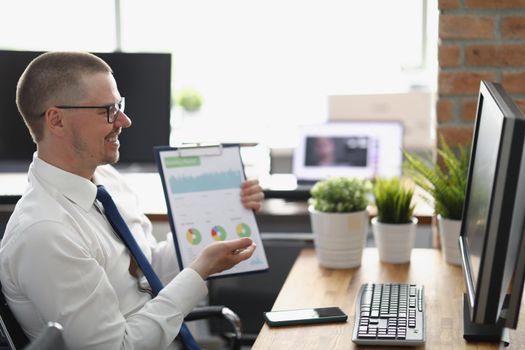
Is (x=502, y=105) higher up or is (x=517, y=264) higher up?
(x=502, y=105)

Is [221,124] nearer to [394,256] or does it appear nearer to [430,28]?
[430,28]

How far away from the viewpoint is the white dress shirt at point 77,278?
159 centimetres

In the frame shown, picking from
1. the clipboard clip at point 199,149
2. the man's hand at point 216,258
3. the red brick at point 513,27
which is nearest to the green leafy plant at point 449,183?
the red brick at point 513,27

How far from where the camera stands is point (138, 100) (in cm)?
254

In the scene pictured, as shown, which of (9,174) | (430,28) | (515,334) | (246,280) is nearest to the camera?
(515,334)

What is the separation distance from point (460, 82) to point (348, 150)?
2.37ft

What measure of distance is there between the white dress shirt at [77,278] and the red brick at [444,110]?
3.40 ft

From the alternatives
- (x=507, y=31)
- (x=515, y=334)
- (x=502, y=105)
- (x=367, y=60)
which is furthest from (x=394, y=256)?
(x=367, y=60)

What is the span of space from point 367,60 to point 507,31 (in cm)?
320

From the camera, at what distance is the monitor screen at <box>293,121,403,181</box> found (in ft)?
10.0

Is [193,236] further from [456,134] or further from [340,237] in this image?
[456,134]

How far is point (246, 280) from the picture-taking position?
2898 mm

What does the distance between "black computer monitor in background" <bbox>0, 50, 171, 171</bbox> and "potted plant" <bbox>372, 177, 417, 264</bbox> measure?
72 centimetres

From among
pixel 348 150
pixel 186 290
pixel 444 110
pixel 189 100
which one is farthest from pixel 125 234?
pixel 189 100
